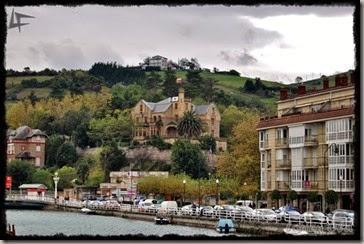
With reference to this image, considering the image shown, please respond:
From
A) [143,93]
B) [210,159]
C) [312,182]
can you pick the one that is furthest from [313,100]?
[210,159]

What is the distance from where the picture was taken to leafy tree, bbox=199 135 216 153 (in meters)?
24.5

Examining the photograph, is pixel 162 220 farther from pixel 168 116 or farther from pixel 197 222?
pixel 168 116

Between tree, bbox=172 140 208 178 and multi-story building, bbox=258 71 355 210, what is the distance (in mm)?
5282

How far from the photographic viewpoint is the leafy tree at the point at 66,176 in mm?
19769

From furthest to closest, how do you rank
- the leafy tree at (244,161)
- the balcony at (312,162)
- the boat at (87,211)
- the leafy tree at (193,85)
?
the boat at (87,211)
the leafy tree at (244,161)
the leafy tree at (193,85)
the balcony at (312,162)

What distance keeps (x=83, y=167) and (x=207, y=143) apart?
4315mm

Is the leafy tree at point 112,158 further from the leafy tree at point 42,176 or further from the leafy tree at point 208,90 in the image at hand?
the leafy tree at point 208,90

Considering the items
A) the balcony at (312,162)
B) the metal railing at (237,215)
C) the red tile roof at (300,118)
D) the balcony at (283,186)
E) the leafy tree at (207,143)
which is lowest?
the metal railing at (237,215)

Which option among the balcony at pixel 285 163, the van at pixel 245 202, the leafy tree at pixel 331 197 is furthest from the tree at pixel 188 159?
the leafy tree at pixel 331 197

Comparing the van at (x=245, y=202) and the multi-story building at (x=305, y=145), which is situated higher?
the multi-story building at (x=305, y=145)

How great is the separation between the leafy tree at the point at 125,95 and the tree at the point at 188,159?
2.03 m

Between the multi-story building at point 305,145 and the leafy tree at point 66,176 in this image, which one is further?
the leafy tree at point 66,176

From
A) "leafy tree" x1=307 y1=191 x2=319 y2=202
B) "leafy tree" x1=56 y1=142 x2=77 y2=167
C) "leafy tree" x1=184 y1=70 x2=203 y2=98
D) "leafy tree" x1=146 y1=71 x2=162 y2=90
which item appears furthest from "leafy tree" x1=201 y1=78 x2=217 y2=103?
"leafy tree" x1=307 y1=191 x2=319 y2=202

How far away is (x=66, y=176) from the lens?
21.1 meters
